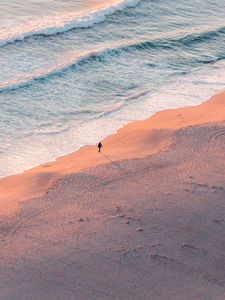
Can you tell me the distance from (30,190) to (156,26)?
11.7 meters

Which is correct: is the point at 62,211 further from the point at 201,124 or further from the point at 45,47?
the point at 45,47

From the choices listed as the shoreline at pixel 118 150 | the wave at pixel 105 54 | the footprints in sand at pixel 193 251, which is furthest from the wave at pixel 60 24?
the footprints in sand at pixel 193 251

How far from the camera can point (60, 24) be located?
21125 millimetres

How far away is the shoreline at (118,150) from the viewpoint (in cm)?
1141

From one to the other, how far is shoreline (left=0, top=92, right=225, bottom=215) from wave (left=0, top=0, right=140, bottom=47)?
601 centimetres

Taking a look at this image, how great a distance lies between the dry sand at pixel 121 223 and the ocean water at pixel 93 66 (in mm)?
1291

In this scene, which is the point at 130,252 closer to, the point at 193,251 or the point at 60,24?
the point at 193,251

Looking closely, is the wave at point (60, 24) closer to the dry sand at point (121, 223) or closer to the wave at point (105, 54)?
the wave at point (105, 54)

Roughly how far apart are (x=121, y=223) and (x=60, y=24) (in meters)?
11.9

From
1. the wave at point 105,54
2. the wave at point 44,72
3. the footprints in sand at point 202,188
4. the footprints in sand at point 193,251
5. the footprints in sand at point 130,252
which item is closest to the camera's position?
the footprints in sand at point 130,252

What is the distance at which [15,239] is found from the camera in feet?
32.4

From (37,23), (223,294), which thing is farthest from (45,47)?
(223,294)

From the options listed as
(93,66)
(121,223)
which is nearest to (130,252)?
(121,223)

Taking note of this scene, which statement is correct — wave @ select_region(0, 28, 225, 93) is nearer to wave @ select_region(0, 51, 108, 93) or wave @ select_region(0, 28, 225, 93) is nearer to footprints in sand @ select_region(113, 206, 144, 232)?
wave @ select_region(0, 51, 108, 93)
